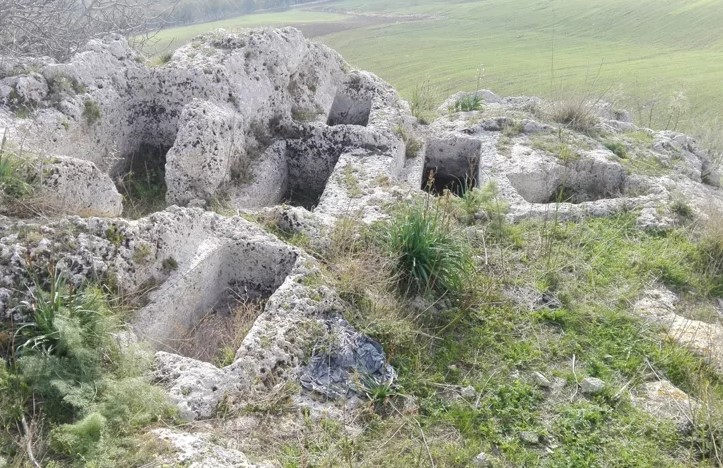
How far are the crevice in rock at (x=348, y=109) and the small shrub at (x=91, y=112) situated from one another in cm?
537

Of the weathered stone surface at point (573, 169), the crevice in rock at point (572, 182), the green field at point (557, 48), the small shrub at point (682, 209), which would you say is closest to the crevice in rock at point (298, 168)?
the weathered stone surface at point (573, 169)

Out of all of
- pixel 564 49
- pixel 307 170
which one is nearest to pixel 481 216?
pixel 307 170

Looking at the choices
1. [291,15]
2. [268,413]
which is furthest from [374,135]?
[291,15]

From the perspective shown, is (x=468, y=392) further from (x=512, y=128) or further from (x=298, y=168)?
(x=512, y=128)

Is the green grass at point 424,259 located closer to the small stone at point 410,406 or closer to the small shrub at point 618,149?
the small stone at point 410,406

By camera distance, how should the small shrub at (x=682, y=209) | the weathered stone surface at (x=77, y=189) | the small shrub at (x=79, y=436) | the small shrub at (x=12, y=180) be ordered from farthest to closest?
the small shrub at (x=682, y=209) < the weathered stone surface at (x=77, y=189) < the small shrub at (x=12, y=180) < the small shrub at (x=79, y=436)

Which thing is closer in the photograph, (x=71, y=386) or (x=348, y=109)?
(x=71, y=386)

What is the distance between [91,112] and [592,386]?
771cm

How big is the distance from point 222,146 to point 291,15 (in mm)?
88479

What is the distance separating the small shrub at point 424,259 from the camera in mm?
6234

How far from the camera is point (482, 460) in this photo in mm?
4574

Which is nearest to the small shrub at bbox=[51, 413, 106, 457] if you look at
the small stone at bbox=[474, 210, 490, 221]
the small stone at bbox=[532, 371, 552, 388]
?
the small stone at bbox=[532, 371, 552, 388]

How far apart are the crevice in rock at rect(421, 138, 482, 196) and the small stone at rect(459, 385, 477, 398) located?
6.44 m

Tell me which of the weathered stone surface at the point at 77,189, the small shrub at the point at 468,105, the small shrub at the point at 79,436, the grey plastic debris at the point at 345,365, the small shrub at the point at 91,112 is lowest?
the grey plastic debris at the point at 345,365
